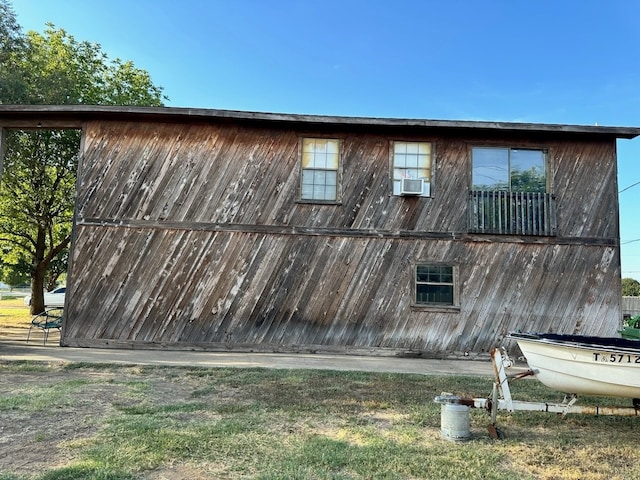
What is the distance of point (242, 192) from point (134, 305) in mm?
3508

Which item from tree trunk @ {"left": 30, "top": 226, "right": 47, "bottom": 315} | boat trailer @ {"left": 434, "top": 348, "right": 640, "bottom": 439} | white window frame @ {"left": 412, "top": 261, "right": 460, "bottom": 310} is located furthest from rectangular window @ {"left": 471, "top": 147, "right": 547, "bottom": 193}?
tree trunk @ {"left": 30, "top": 226, "right": 47, "bottom": 315}

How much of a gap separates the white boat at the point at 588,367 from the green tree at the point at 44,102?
1482 centimetres

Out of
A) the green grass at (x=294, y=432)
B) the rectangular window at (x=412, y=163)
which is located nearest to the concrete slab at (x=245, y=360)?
the green grass at (x=294, y=432)

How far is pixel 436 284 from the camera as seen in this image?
10.1m

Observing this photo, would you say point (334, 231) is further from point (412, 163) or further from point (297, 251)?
point (412, 163)

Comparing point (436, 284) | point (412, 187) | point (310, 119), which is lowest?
point (436, 284)

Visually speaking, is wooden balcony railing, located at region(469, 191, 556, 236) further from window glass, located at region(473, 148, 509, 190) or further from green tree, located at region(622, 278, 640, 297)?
green tree, located at region(622, 278, 640, 297)

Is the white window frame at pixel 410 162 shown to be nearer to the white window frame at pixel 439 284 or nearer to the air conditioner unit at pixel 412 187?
the air conditioner unit at pixel 412 187

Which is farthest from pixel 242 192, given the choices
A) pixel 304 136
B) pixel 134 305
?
pixel 134 305

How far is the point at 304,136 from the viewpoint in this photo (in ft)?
33.8

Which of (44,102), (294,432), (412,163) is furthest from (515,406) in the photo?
A: (44,102)

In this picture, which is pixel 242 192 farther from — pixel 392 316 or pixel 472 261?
pixel 472 261

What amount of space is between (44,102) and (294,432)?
14.5m

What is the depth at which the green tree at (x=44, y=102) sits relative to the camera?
1364cm
